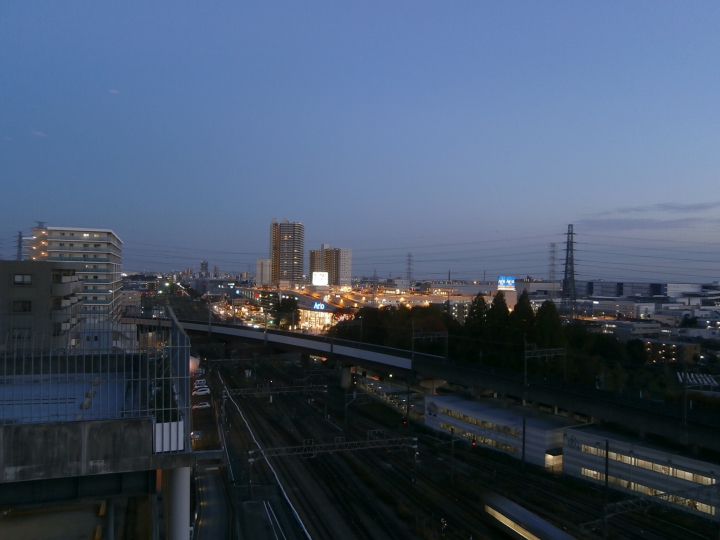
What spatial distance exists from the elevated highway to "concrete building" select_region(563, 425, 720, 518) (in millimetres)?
438

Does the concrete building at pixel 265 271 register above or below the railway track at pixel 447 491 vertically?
above

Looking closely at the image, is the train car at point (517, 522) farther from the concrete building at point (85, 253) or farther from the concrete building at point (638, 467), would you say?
the concrete building at point (85, 253)

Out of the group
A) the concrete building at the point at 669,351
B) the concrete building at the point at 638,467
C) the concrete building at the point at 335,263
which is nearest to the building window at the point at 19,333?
the concrete building at the point at 638,467

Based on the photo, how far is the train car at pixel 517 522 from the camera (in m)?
6.50

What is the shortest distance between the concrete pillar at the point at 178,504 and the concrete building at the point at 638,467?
7.04m

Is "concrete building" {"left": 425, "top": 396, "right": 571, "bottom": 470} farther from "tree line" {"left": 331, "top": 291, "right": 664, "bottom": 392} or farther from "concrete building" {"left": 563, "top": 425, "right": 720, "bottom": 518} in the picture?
"tree line" {"left": 331, "top": 291, "right": 664, "bottom": 392}

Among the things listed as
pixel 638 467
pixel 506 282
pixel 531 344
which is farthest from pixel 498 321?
pixel 506 282

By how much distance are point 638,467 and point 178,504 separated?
29.2 feet

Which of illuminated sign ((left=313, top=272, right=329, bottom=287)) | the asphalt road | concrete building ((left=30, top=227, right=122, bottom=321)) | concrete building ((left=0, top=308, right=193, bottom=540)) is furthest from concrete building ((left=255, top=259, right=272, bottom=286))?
concrete building ((left=0, top=308, right=193, bottom=540))

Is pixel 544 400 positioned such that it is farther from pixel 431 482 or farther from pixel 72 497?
pixel 72 497

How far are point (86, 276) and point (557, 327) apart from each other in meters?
21.0

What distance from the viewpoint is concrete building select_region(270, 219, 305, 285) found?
94375 millimetres

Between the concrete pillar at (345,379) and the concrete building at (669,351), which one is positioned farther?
the concrete pillar at (345,379)

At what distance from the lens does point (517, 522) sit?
7.05m
